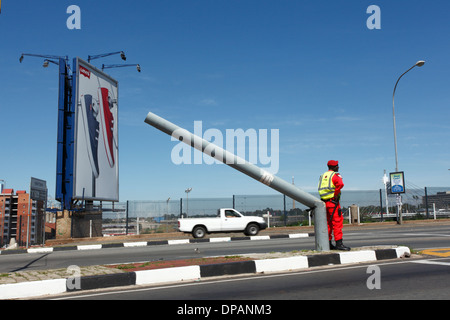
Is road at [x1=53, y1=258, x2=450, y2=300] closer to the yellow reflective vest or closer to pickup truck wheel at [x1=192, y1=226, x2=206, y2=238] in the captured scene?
the yellow reflective vest

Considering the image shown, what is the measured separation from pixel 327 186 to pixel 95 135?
65.9 ft

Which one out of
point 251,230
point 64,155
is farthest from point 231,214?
point 64,155

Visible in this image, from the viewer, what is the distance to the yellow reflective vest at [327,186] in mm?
7898

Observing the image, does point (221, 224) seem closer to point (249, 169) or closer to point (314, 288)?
point (249, 169)

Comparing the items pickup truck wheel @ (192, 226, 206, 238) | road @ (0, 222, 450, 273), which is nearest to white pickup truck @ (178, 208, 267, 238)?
pickup truck wheel @ (192, 226, 206, 238)

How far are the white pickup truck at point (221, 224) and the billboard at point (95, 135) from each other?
7148mm

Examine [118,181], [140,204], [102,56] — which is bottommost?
[140,204]

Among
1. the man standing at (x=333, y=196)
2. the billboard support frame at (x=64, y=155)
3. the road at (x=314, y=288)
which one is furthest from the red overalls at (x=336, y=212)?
the billboard support frame at (x=64, y=155)

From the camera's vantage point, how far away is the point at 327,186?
7.92 m

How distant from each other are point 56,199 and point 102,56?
10520mm

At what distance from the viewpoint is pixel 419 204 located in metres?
29.7

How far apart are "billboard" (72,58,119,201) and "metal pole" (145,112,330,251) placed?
54.3 feet

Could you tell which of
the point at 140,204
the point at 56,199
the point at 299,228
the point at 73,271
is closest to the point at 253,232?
the point at 299,228
